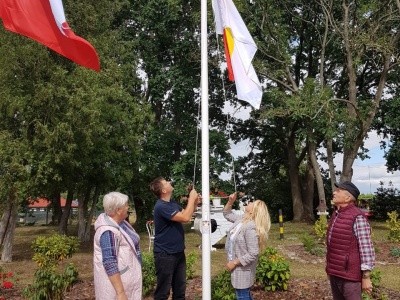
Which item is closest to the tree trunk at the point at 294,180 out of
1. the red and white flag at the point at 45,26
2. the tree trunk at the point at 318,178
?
the tree trunk at the point at 318,178

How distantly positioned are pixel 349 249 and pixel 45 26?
3.84m

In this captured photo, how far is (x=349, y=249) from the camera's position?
199 inches

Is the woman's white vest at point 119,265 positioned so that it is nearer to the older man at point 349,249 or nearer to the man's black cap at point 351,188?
the older man at point 349,249

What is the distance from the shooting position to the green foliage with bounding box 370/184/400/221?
3142cm

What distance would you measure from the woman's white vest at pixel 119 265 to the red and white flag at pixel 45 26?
5.71ft

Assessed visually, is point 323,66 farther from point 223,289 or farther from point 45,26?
point 45,26

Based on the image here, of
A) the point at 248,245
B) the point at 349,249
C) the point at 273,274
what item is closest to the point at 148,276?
the point at 273,274

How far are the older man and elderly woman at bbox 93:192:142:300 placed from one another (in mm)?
2108

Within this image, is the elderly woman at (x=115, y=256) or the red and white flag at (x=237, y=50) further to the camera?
the red and white flag at (x=237, y=50)

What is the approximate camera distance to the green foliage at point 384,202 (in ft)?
103

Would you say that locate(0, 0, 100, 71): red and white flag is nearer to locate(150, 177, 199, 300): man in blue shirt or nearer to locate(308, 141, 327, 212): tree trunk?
locate(150, 177, 199, 300): man in blue shirt

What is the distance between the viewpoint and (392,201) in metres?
31.5

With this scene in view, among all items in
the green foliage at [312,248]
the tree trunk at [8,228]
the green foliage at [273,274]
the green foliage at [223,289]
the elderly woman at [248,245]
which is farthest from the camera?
the tree trunk at [8,228]

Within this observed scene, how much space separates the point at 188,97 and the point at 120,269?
2208cm
